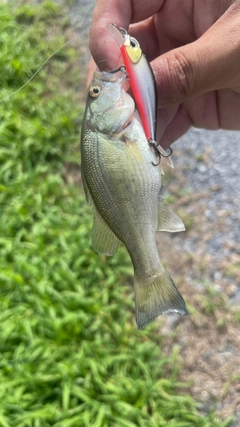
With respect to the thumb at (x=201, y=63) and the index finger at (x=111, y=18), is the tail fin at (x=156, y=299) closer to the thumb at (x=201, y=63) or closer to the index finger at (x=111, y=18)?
the thumb at (x=201, y=63)

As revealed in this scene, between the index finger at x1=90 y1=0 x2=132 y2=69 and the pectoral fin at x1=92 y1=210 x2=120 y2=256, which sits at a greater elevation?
the index finger at x1=90 y1=0 x2=132 y2=69

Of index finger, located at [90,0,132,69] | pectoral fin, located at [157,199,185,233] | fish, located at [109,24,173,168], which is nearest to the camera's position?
fish, located at [109,24,173,168]

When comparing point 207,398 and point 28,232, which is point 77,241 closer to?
point 28,232

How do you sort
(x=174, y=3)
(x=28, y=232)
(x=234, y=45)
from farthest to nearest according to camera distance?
(x=28, y=232)
(x=174, y=3)
(x=234, y=45)

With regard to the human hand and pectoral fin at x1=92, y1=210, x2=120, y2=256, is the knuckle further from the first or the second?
pectoral fin at x1=92, y1=210, x2=120, y2=256

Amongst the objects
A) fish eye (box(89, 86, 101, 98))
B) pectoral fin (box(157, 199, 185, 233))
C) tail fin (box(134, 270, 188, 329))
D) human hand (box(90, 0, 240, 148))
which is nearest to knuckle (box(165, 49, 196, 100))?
human hand (box(90, 0, 240, 148))

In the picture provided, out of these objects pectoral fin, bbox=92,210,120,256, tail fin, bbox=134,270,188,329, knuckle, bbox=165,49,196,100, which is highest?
knuckle, bbox=165,49,196,100

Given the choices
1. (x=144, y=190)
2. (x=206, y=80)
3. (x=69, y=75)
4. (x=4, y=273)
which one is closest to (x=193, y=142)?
(x=69, y=75)
